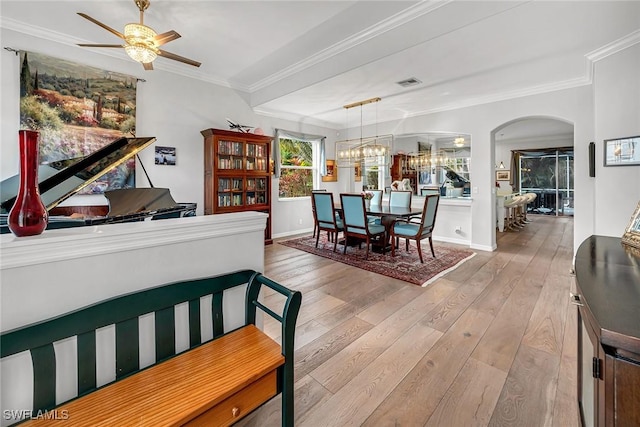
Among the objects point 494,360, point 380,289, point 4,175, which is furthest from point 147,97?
point 494,360

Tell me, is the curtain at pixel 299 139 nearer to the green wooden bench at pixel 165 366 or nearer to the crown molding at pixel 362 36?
the crown molding at pixel 362 36

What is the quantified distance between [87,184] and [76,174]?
0.33m

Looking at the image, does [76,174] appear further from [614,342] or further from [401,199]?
[401,199]

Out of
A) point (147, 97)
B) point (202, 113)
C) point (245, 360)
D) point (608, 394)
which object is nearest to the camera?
point (608, 394)

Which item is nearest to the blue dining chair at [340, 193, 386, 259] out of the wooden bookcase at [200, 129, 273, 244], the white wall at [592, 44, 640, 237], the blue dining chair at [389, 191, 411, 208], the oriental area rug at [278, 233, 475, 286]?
the oriental area rug at [278, 233, 475, 286]

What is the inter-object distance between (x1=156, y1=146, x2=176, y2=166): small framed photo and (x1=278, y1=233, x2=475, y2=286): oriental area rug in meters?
2.49

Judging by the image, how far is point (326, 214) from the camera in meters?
5.11

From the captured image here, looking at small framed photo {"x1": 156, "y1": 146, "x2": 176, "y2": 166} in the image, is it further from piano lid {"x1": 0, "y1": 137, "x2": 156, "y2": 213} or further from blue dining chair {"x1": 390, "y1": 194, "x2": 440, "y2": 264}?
blue dining chair {"x1": 390, "y1": 194, "x2": 440, "y2": 264}

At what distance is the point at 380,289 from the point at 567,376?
1.72 m

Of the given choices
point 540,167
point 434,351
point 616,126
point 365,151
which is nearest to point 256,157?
point 365,151

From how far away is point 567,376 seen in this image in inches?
70.3

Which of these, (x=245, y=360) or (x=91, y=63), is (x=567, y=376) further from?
(x=91, y=63)

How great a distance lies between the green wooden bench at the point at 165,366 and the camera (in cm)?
95

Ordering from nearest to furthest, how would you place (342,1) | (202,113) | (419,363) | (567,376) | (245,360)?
(245,360), (567,376), (419,363), (342,1), (202,113)
